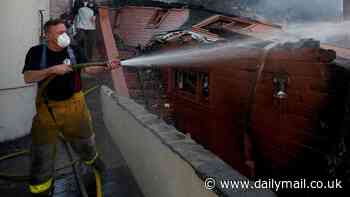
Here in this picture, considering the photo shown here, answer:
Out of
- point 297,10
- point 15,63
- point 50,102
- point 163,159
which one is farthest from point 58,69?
point 297,10

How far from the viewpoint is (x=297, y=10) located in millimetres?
19344

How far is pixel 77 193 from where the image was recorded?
4.16m

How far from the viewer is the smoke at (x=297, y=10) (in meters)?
18.2

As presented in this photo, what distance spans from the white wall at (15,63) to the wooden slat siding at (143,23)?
19.2ft

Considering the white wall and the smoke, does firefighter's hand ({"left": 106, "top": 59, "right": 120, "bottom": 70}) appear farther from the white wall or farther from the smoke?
the smoke

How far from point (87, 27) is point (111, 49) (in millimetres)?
1274

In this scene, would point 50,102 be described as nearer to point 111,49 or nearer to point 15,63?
point 15,63

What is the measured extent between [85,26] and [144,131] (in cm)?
772

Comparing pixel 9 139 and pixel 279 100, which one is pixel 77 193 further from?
pixel 279 100

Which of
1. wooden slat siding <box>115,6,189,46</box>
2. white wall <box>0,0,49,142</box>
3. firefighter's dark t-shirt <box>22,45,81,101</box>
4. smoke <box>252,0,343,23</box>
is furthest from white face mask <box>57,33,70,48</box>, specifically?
smoke <box>252,0,343,23</box>

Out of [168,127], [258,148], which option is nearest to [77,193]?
[168,127]

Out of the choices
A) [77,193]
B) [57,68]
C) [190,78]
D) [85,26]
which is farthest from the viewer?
[85,26]

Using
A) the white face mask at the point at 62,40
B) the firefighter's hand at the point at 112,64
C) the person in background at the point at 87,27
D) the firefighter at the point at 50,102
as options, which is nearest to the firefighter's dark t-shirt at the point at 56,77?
the firefighter at the point at 50,102

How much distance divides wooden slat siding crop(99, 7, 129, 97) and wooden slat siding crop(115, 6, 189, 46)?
3.09 feet
